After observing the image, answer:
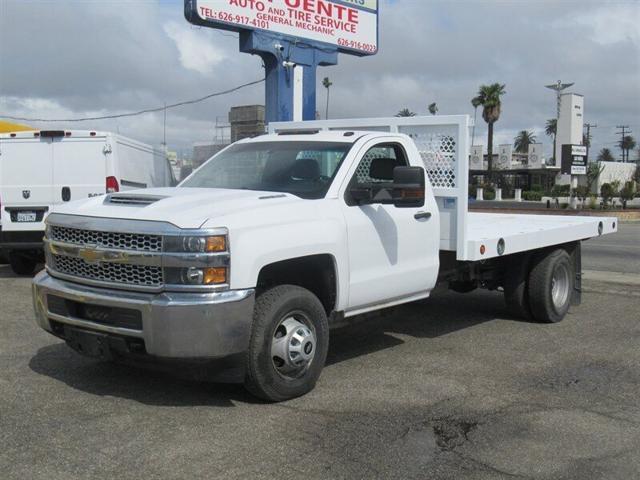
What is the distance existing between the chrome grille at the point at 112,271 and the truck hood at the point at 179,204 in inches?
13.2

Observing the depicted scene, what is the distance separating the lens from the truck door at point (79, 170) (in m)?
11.2

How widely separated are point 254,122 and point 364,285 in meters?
13.3

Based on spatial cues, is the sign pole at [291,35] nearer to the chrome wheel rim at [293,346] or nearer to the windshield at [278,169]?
the windshield at [278,169]

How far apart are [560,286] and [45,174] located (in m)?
7.78

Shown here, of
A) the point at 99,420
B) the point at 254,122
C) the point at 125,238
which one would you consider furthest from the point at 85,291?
the point at 254,122

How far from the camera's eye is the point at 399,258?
621 centimetres

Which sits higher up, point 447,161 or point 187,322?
point 447,161

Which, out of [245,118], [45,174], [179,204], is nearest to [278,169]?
[179,204]

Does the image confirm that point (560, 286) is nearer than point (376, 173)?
No

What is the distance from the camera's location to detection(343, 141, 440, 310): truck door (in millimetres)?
5789

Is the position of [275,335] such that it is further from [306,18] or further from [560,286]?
[306,18]

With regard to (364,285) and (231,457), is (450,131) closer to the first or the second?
(364,285)

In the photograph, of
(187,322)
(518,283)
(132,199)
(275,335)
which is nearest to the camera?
(187,322)

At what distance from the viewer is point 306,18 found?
54.6 feet
